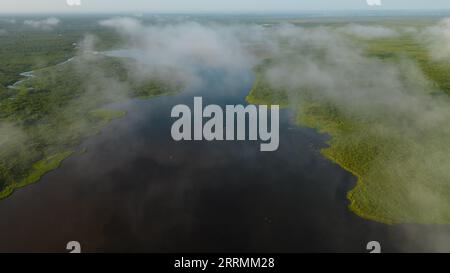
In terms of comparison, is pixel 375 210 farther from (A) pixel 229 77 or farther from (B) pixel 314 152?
(A) pixel 229 77

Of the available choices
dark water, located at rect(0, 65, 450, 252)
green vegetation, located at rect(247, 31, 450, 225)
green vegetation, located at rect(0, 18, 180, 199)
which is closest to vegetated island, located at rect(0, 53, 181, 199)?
green vegetation, located at rect(0, 18, 180, 199)

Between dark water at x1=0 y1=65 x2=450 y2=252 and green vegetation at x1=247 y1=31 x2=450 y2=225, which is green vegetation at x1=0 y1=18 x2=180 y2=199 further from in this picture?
green vegetation at x1=247 y1=31 x2=450 y2=225

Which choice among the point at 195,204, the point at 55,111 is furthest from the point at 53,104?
the point at 195,204

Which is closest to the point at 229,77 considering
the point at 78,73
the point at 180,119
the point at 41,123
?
the point at 180,119

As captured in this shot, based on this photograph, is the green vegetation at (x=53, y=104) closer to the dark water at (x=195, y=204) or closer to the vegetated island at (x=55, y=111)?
the vegetated island at (x=55, y=111)

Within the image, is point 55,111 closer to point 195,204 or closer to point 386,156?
point 195,204
